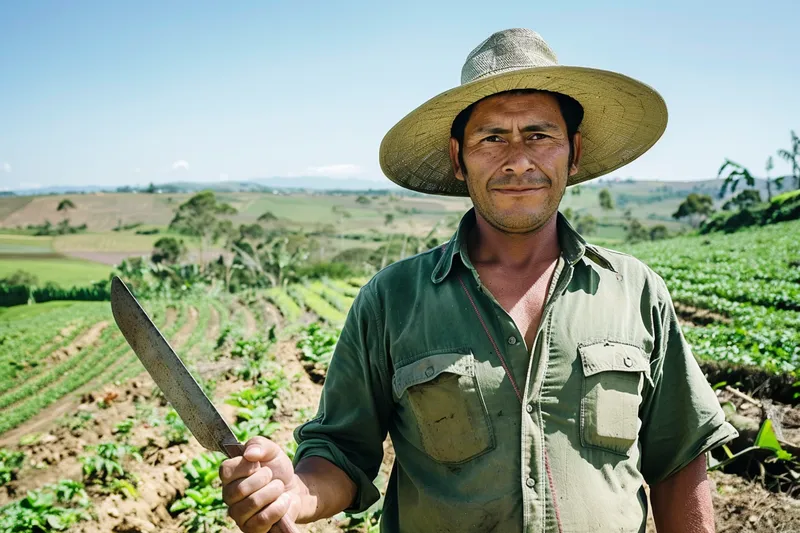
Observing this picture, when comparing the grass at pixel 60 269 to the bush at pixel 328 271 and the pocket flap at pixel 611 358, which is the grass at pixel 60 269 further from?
the pocket flap at pixel 611 358

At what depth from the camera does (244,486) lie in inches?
51.1

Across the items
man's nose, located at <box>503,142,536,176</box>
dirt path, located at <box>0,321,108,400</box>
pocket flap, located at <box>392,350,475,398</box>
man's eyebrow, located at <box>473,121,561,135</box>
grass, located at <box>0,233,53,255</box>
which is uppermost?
man's eyebrow, located at <box>473,121,561,135</box>

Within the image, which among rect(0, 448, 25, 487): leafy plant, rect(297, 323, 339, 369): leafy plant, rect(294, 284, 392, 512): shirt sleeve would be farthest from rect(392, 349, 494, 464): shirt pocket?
rect(297, 323, 339, 369): leafy plant

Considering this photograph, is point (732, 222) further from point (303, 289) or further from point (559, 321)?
point (559, 321)

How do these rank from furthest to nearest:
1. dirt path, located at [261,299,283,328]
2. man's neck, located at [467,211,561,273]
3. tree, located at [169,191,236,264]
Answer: tree, located at [169,191,236,264] → dirt path, located at [261,299,283,328] → man's neck, located at [467,211,561,273]

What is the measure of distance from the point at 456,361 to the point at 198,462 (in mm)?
2868

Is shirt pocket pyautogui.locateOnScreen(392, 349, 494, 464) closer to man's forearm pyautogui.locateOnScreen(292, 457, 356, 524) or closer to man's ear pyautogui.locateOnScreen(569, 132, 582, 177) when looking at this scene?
man's forearm pyautogui.locateOnScreen(292, 457, 356, 524)

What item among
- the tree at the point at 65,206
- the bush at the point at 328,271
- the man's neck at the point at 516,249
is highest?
the tree at the point at 65,206

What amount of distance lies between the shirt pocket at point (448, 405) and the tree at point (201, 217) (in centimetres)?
4729

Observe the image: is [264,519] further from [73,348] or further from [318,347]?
[73,348]

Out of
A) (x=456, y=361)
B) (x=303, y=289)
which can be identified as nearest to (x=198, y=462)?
(x=456, y=361)

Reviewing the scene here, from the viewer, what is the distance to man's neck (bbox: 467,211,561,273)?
188cm

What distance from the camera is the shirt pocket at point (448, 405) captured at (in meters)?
1.59

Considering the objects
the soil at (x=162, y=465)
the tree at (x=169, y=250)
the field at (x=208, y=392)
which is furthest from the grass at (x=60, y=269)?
the soil at (x=162, y=465)
